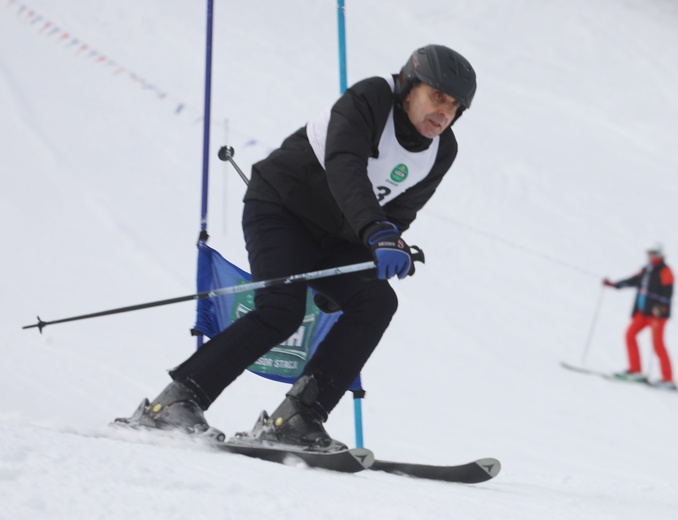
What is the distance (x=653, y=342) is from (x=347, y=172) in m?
7.69

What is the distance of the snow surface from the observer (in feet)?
8.23

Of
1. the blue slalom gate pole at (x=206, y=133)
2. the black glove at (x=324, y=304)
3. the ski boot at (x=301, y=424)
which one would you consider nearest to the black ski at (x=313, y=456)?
the ski boot at (x=301, y=424)

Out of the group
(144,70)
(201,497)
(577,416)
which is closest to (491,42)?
(144,70)

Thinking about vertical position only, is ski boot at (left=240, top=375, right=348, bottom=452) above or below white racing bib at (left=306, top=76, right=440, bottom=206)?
below

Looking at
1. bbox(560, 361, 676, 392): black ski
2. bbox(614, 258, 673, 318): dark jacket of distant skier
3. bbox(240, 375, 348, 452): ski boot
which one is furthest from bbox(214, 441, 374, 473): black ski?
bbox(614, 258, 673, 318): dark jacket of distant skier

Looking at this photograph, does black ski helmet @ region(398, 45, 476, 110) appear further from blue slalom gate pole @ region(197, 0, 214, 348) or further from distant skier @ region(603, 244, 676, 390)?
distant skier @ region(603, 244, 676, 390)

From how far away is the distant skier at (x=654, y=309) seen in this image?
9.54 m

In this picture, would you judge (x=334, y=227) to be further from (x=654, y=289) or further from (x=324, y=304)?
(x=654, y=289)

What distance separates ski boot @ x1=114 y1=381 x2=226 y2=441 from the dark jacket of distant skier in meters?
7.75

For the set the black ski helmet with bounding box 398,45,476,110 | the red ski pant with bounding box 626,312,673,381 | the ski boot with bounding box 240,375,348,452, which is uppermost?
the red ski pant with bounding box 626,312,673,381

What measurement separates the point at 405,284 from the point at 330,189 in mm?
6680

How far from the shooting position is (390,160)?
321cm

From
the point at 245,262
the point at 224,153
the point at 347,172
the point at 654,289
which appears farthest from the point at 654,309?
the point at 347,172

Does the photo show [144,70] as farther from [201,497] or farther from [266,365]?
[201,497]
